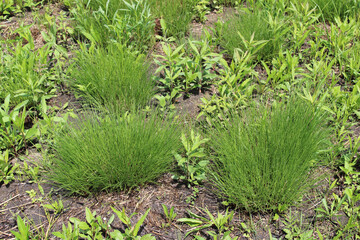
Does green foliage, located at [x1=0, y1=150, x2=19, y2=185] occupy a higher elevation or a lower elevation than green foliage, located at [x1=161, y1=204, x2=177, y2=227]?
higher

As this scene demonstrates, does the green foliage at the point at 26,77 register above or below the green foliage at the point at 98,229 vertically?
above

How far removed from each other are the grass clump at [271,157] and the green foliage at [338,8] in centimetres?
186

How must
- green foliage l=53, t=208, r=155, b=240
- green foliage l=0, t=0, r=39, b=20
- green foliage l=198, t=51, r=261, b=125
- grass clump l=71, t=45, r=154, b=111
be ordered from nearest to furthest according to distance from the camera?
green foliage l=53, t=208, r=155, b=240 < green foliage l=198, t=51, r=261, b=125 < grass clump l=71, t=45, r=154, b=111 < green foliage l=0, t=0, r=39, b=20

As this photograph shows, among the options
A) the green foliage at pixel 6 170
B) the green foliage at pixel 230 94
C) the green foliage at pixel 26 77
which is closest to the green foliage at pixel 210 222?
the green foliage at pixel 230 94

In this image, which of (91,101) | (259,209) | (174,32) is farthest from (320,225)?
(174,32)

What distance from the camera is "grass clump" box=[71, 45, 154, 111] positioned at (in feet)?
9.30

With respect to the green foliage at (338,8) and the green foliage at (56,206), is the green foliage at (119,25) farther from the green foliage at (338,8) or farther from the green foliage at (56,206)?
the green foliage at (338,8)

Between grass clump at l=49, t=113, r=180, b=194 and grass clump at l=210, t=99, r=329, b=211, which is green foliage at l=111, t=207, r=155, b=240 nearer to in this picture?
grass clump at l=49, t=113, r=180, b=194

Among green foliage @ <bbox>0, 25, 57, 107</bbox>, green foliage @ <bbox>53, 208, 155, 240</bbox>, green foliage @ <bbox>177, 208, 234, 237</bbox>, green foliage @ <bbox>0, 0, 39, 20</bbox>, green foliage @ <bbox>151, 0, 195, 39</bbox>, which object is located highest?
green foliage @ <bbox>0, 0, 39, 20</bbox>

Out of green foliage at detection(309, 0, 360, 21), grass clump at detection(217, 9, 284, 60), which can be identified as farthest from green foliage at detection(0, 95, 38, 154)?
green foliage at detection(309, 0, 360, 21)

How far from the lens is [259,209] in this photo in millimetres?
2184

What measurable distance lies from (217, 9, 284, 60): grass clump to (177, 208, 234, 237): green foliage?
5.51ft

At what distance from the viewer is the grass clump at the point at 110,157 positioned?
2236 mm

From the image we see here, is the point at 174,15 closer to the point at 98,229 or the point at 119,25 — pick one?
the point at 119,25
